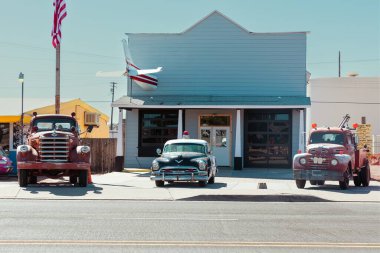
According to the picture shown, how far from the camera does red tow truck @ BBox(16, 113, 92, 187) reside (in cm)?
2169

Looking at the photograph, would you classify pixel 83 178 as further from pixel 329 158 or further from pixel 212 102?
pixel 212 102

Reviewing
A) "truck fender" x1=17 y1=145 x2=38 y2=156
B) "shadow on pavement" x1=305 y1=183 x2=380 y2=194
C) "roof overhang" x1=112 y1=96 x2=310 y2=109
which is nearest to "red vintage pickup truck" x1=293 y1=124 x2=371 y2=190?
"shadow on pavement" x1=305 y1=183 x2=380 y2=194

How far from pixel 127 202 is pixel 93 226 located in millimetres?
5685

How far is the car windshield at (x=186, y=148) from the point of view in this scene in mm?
23750

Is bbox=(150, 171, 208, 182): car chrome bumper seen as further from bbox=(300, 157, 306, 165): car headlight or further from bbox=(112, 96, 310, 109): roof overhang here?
bbox=(112, 96, 310, 109): roof overhang

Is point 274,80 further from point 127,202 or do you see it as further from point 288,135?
point 127,202

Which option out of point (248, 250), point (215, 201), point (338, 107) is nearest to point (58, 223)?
point (248, 250)

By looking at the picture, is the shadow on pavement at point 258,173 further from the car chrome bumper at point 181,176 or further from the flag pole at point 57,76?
the flag pole at point 57,76

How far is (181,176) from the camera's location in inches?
873

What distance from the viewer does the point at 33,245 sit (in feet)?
31.6

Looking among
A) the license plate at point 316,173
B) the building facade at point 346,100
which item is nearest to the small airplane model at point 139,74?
the license plate at point 316,173

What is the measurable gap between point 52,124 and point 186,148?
193 inches

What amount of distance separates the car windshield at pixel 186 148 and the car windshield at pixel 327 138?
398 cm

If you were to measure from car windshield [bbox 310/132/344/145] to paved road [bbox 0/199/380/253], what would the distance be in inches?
233
